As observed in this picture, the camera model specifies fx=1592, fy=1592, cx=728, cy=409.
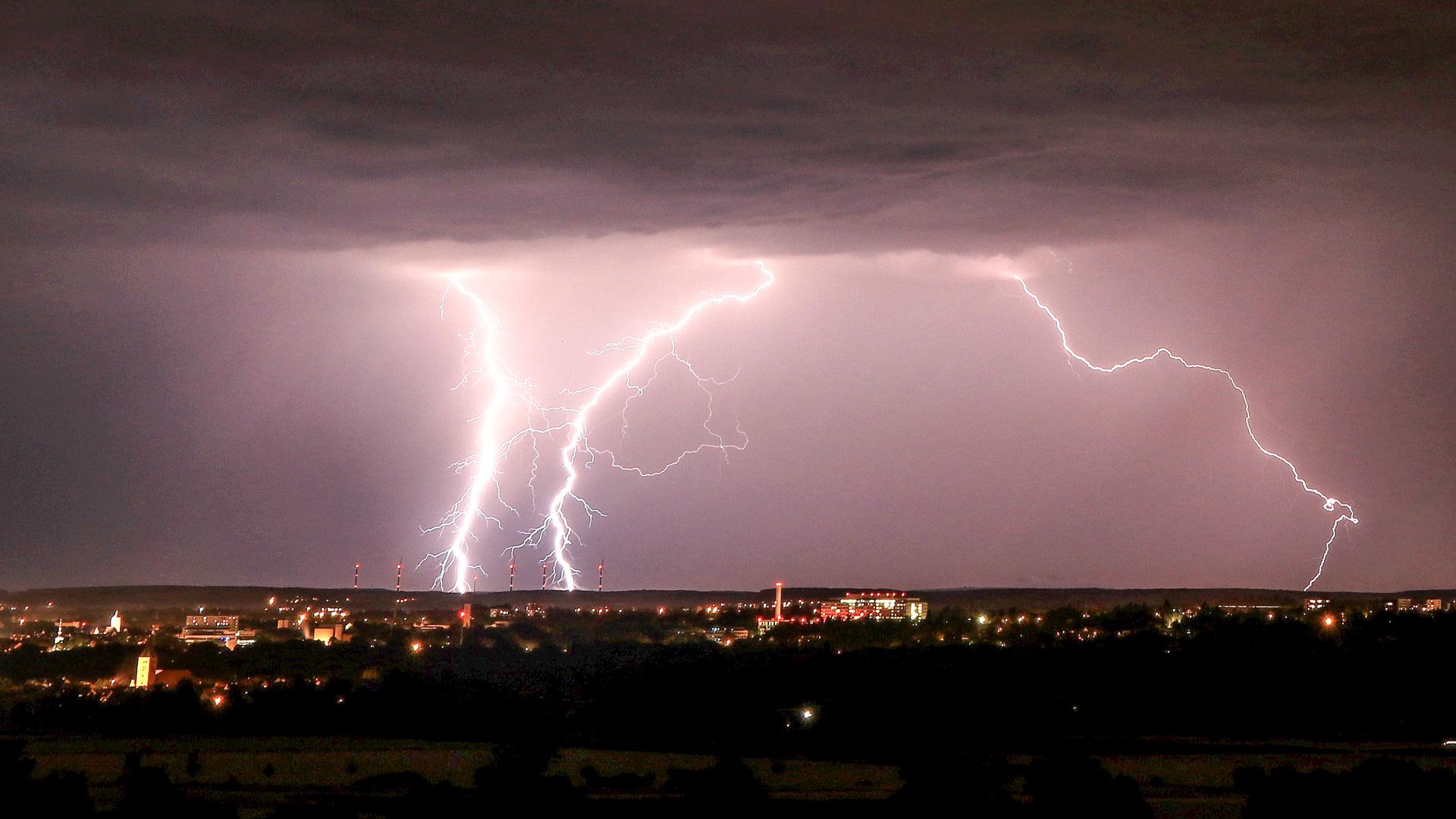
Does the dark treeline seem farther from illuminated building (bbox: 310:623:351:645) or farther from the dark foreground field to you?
illuminated building (bbox: 310:623:351:645)

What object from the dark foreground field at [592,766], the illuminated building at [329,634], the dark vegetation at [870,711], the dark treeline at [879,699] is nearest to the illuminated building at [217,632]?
the illuminated building at [329,634]

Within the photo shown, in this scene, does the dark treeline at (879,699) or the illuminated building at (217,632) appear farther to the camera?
the illuminated building at (217,632)

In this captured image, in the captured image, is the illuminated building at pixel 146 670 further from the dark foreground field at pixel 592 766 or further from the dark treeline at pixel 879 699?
the dark foreground field at pixel 592 766

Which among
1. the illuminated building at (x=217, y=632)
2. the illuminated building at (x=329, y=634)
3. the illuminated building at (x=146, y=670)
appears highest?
the illuminated building at (x=146, y=670)

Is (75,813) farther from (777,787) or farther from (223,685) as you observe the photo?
(223,685)

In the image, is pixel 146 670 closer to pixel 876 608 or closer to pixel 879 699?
pixel 879 699

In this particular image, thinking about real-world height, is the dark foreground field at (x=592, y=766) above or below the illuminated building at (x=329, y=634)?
above

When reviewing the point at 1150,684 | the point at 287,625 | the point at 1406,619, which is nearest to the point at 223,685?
the point at 1150,684
